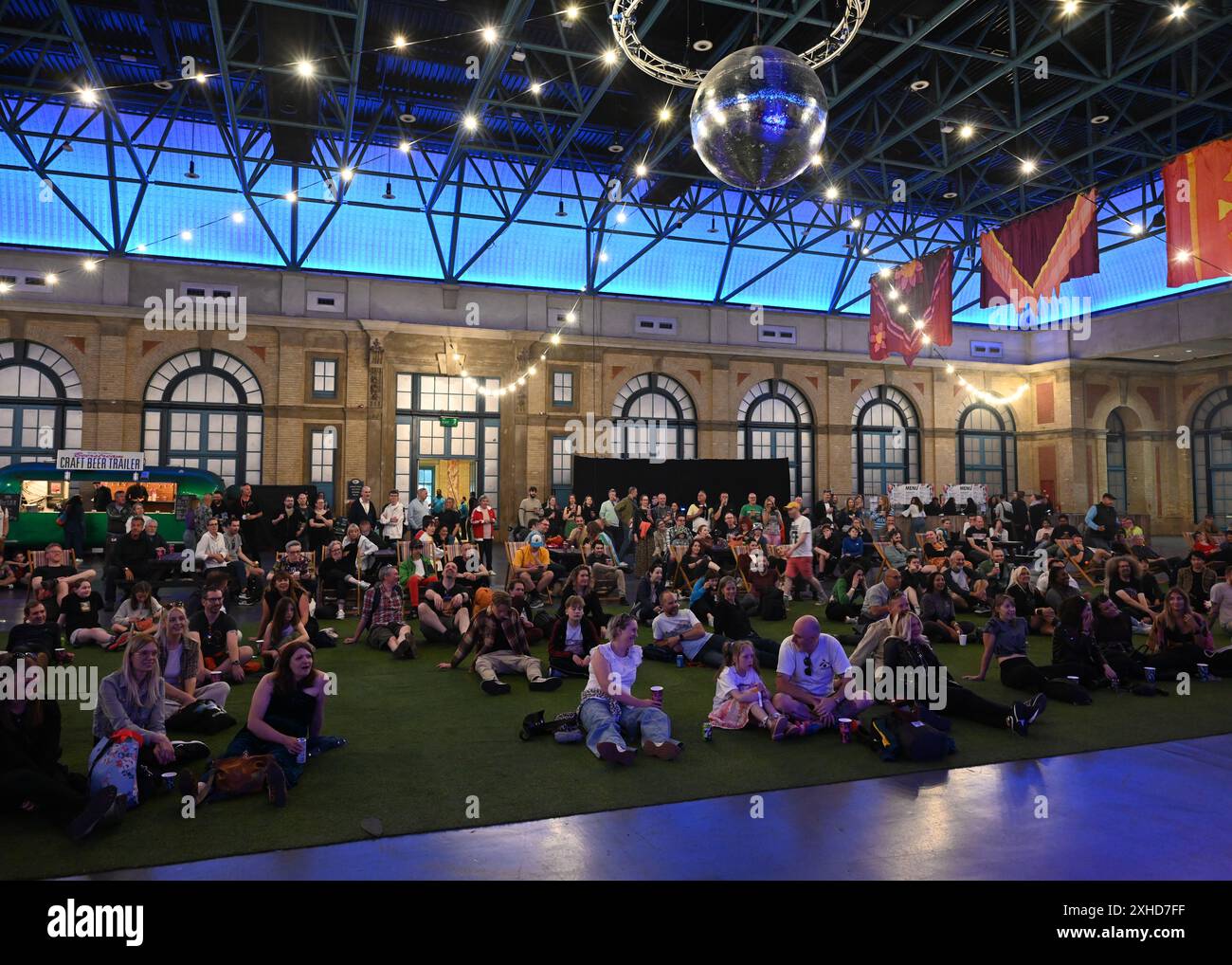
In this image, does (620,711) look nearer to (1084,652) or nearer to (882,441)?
(1084,652)

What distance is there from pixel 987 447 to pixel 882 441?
14.1 feet

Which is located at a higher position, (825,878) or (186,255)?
(186,255)

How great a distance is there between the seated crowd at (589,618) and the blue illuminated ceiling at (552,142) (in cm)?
772

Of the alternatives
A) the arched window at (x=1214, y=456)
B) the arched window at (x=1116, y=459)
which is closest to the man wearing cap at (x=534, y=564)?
the arched window at (x=1116, y=459)

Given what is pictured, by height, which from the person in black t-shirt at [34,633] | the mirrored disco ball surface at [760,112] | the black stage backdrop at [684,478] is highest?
the mirrored disco ball surface at [760,112]

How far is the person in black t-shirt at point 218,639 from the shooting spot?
7.54 m

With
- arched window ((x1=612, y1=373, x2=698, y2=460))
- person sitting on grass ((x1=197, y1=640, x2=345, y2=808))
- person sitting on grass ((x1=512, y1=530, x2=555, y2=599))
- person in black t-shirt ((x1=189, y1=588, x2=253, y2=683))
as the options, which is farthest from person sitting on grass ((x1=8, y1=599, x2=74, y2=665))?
arched window ((x1=612, y1=373, x2=698, y2=460))

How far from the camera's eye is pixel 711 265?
82.0 feet

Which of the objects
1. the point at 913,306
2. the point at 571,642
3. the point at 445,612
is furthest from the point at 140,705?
the point at 913,306

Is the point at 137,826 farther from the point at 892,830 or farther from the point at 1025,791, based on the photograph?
the point at 1025,791

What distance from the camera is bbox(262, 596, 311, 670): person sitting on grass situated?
8.04 m

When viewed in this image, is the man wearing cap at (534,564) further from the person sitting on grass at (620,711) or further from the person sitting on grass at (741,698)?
the person sitting on grass at (741,698)

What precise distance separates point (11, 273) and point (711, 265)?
18810mm
